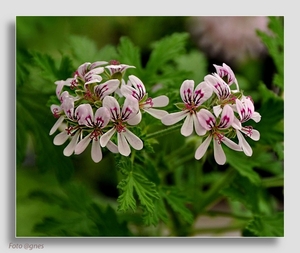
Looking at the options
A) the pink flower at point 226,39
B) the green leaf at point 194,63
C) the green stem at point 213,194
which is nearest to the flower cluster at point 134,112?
the green stem at point 213,194

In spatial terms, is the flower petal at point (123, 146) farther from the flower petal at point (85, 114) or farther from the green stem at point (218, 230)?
the green stem at point (218, 230)

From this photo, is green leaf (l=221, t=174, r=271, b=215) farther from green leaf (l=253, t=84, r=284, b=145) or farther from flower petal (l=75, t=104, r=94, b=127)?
flower petal (l=75, t=104, r=94, b=127)

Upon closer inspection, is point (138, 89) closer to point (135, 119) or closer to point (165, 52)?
point (135, 119)

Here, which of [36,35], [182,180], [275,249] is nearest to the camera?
[275,249]

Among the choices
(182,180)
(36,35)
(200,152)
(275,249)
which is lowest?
(275,249)

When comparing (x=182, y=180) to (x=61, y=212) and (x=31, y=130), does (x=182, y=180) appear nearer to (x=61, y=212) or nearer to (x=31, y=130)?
(x=61, y=212)

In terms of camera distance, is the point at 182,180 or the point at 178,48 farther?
the point at 182,180

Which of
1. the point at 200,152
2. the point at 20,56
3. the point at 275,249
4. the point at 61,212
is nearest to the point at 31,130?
the point at 20,56
